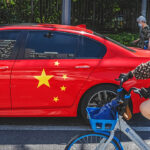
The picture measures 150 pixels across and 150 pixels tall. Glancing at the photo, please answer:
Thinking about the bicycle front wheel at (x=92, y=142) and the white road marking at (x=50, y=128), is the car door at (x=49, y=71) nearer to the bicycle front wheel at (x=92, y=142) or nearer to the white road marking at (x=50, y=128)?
the white road marking at (x=50, y=128)

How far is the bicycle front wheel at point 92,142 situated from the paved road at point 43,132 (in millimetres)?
1025

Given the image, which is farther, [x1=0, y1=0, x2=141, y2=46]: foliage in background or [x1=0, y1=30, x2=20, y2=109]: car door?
[x1=0, y1=0, x2=141, y2=46]: foliage in background

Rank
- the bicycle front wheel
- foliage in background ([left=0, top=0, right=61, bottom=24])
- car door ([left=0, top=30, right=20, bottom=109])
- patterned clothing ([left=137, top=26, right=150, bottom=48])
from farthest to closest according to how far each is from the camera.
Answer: foliage in background ([left=0, top=0, right=61, bottom=24]), patterned clothing ([left=137, top=26, right=150, bottom=48]), car door ([left=0, top=30, right=20, bottom=109]), the bicycle front wheel

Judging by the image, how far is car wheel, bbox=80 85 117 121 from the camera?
4.49 m

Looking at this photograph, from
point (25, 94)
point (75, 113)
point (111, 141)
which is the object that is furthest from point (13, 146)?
point (111, 141)

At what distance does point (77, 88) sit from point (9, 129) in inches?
45.6

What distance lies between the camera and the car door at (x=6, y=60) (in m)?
4.33

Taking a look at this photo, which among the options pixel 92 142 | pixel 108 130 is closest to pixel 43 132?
pixel 92 142

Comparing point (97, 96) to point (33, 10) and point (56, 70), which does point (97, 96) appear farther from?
point (33, 10)

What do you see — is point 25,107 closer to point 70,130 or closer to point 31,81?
point 31,81

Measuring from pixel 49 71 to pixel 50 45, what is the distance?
0.41 metres

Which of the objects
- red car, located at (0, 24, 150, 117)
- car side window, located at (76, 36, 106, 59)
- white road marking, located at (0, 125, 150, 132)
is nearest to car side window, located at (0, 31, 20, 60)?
red car, located at (0, 24, 150, 117)

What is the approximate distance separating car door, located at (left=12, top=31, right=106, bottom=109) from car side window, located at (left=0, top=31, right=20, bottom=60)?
185 millimetres

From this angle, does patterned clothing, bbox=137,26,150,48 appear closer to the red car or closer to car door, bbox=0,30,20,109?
the red car
